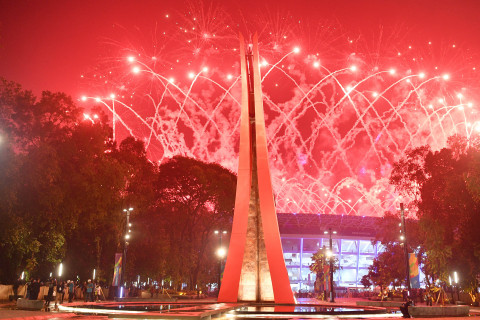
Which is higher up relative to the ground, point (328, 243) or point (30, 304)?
point (328, 243)

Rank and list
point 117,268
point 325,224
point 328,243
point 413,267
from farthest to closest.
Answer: point 328,243, point 325,224, point 117,268, point 413,267

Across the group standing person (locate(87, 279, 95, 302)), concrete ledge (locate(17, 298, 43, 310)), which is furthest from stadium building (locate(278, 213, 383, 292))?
concrete ledge (locate(17, 298, 43, 310))

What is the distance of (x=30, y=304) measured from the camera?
17188 millimetres

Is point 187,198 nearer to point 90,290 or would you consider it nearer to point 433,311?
point 90,290

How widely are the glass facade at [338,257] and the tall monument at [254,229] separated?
5577 cm

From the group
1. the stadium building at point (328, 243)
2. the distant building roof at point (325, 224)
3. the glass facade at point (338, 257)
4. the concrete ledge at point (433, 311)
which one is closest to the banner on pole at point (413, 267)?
the concrete ledge at point (433, 311)

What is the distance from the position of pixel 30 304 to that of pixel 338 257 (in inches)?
2557

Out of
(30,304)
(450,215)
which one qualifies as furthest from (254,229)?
(450,215)

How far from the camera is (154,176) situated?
36.0 meters

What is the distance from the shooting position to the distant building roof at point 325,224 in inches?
2731

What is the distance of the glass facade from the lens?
7638 centimetres

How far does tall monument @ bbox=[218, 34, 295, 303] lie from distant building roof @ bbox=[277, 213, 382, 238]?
48524 mm

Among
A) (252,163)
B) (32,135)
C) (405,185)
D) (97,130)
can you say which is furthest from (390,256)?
(32,135)

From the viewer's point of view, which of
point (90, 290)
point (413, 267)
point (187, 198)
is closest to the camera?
point (413, 267)
